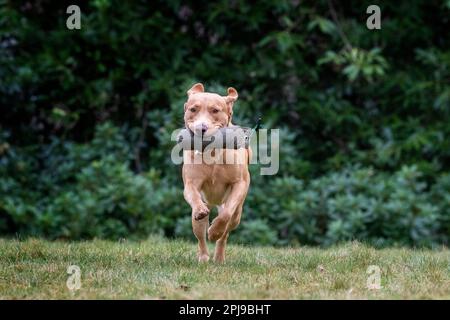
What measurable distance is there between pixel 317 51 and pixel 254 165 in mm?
2360

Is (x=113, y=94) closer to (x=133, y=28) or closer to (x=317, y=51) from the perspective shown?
(x=133, y=28)

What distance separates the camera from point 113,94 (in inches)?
475

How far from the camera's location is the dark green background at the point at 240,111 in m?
10.5

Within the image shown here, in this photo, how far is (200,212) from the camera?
6461 millimetres

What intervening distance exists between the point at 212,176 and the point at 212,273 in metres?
0.96

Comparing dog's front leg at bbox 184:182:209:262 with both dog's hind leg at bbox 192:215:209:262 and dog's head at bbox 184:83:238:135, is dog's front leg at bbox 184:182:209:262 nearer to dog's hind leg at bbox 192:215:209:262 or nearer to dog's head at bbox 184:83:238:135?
dog's hind leg at bbox 192:215:209:262

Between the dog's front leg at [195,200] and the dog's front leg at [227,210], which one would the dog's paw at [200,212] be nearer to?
the dog's front leg at [195,200]

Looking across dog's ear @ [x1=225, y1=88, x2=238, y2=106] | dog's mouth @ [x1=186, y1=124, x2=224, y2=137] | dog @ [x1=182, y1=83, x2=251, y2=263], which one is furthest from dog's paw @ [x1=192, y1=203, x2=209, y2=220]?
dog's ear @ [x1=225, y1=88, x2=238, y2=106]

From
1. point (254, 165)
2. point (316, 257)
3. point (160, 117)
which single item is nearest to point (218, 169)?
point (316, 257)

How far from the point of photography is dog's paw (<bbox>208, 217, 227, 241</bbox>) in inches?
258

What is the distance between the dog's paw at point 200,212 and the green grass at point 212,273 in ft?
1.20

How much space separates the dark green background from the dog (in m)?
3.22

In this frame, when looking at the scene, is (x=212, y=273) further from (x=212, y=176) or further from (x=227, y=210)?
(x=212, y=176)

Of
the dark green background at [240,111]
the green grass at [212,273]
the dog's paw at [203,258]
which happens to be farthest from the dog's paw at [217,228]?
the dark green background at [240,111]
